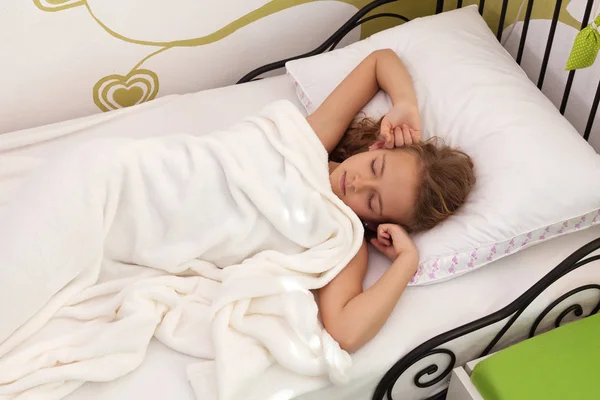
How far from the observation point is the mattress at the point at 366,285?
112cm

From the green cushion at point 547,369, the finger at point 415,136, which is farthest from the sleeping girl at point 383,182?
the green cushion at point 547,369

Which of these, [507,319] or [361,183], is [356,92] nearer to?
[361,183]

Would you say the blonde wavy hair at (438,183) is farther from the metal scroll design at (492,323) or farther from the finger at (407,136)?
the metal scroll design at (492,323)

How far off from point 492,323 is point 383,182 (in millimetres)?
358

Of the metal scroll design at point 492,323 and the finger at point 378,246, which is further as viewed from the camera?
the finger at point 378,246

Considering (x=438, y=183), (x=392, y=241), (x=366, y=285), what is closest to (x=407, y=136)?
(x=438, y=183)

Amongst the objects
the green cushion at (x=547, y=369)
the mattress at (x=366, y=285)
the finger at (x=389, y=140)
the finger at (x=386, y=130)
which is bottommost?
the green cushion at (x=547, y=369)

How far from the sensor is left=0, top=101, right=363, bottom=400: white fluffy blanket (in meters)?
1.11

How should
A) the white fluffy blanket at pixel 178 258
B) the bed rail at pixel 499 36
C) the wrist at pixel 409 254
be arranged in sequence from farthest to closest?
1. the bed rail at pixel 499 36
2. the wrist at pixel 409 254
3. the white fluffy blanket at pixel 178 258

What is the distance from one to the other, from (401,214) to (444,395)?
406 millimetres

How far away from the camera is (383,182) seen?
4.32ft

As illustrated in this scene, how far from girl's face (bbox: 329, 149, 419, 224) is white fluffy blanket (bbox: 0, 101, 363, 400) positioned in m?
0.05

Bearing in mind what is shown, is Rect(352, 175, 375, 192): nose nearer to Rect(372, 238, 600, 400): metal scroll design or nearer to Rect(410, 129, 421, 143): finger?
Rect(410, 129, 421, 143): finger

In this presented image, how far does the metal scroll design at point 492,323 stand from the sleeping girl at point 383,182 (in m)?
0.09
